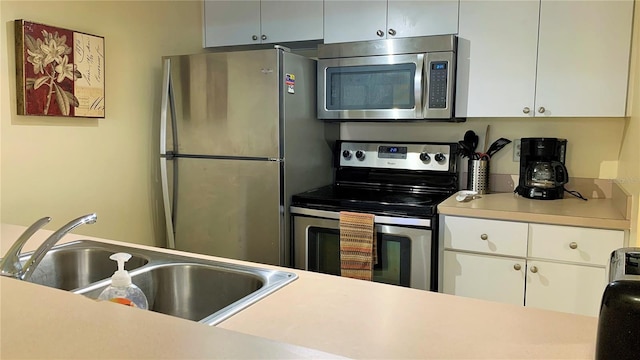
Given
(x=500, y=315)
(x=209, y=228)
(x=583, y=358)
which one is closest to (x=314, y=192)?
(x=209, y=228)

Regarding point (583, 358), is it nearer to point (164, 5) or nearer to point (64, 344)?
point (64, 344)

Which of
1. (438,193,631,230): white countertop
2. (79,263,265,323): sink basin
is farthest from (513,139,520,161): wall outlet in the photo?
(79,263,265,323): sink basin

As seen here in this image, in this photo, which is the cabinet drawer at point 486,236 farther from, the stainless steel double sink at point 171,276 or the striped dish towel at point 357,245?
the stainless steel double sink at point 171,276

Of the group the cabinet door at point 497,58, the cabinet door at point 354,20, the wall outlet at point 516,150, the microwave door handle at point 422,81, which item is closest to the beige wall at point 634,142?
the cabinet door at point 497,58

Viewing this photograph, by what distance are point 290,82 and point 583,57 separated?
4.63 feet

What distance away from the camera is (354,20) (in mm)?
2795

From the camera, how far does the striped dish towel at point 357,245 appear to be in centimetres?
244

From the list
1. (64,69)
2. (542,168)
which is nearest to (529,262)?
(542,168)

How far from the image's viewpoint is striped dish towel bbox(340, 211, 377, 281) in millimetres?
2443

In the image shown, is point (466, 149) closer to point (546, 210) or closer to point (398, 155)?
point (398, 155)

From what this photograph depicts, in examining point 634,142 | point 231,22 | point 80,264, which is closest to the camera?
point 80,264

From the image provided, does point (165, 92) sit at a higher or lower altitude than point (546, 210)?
higher

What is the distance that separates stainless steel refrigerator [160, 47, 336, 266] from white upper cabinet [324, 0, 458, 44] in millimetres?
291

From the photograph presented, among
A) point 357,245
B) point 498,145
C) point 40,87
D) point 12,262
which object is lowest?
point 357,245
